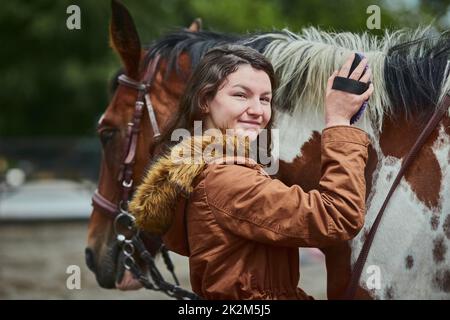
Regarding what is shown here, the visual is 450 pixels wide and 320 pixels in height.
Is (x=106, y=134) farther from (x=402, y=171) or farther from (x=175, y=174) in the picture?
(x=402, y=171)

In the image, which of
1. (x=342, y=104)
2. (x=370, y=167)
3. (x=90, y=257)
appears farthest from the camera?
(x=90, y=257)

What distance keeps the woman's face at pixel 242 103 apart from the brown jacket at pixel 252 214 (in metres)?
0.13

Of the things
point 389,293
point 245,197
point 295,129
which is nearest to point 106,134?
point 295,129

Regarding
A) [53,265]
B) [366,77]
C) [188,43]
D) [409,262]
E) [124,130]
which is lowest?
[53,265]

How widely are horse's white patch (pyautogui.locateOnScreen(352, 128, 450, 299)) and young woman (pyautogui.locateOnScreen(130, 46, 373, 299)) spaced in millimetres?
281

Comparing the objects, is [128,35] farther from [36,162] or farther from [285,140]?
[36,162]

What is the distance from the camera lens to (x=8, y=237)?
11.6m

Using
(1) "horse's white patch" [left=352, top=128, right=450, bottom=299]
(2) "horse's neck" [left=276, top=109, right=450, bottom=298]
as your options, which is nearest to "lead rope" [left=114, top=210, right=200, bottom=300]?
(2) "horse's neck" [left=276, top=109, right=450, bottom=298]

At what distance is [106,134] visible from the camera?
11.5 ft

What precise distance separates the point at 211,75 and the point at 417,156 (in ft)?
2.60

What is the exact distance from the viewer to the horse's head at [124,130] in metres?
3.30

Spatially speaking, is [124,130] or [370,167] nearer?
[370,167]

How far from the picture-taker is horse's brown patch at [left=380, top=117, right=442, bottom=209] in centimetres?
237

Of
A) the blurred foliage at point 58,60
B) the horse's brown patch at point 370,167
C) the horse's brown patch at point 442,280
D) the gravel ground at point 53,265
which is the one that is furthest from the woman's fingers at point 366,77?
the blurred foliage at point 58,60
